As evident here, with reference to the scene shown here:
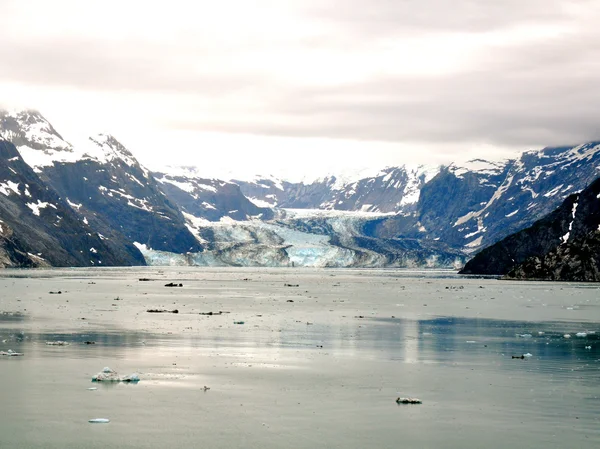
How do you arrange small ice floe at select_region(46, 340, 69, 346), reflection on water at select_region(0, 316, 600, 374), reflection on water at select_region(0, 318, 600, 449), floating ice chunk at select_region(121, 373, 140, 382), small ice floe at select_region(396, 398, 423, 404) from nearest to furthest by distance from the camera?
reflection on water at select_region(0, 318, 600, 449), small ice floe at select_region(396, 398, 423, 404), floating ice chunk at select_region(121, 373, 140, 382), reflection on water at select_region(0, 316, 600, 374), small ice floe at select_region(46, 340, 69, 346)

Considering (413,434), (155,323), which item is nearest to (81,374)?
(413,434)

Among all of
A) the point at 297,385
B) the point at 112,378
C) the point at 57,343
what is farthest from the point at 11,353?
the point at 297,385

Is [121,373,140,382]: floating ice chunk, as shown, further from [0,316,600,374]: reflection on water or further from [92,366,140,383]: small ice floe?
[0,316,600,374]: reflection on water

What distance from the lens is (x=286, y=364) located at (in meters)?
49.2

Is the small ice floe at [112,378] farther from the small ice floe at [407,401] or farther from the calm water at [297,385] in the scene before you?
the small ice floe at [407,401]

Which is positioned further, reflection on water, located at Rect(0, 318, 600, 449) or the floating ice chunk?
the floating ice chunk

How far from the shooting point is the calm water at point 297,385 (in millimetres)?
31484

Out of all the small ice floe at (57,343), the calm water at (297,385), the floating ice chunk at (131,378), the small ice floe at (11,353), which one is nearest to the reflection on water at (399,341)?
the calm water at (297,385)

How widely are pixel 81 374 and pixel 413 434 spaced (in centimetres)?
1802

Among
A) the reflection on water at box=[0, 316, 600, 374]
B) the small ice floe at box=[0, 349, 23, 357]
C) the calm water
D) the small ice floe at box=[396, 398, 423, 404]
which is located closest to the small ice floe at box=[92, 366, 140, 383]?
the calm water

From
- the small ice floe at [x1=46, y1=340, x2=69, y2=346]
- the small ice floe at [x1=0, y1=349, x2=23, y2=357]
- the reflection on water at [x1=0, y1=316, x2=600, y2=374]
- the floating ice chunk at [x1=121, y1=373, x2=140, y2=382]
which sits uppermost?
the small ice floe at [x1=0, y1=349, x2=23, y2=357]

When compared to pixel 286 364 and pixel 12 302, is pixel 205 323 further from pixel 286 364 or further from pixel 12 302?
pixel 12 302

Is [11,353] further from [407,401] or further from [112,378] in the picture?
[407,401]

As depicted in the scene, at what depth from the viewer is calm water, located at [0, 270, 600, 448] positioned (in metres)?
31.5
